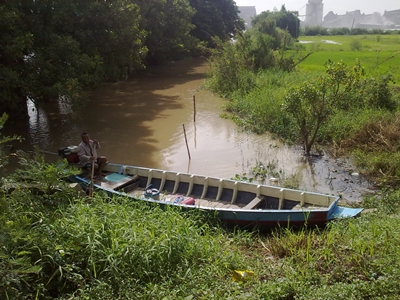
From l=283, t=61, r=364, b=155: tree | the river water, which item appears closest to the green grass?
the river water

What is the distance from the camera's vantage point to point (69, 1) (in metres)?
12.4

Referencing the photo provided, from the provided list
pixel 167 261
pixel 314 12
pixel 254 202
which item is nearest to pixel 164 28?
pixel 254 202

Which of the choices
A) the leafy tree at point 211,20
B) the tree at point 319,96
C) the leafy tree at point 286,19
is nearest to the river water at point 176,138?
the tree at point 319,96

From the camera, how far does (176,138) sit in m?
11.7

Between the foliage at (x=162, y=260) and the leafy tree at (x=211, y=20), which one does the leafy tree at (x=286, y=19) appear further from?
the foliage at (x=162, y=260)

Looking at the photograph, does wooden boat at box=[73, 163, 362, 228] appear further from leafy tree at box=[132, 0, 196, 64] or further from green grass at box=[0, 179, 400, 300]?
leafy tree at box=[132, 0, 196, 64]

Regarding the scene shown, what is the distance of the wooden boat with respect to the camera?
19.0 ft

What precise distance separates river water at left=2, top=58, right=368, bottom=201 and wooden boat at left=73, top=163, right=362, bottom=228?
181 cm

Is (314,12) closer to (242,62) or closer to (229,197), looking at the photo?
(242,62)

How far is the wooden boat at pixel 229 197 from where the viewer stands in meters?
5.79

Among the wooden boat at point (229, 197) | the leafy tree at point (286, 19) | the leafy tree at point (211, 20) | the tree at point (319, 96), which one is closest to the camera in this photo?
the wooden boat at point (229, 197)

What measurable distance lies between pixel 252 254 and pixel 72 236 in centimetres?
225

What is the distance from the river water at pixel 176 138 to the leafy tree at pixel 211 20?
16037 mm

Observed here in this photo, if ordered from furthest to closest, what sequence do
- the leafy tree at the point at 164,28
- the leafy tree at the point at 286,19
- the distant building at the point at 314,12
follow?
the distant building at the point at 314,12
the leafy tree at the point at 286,19
the leafy tree at the point at 164,28
